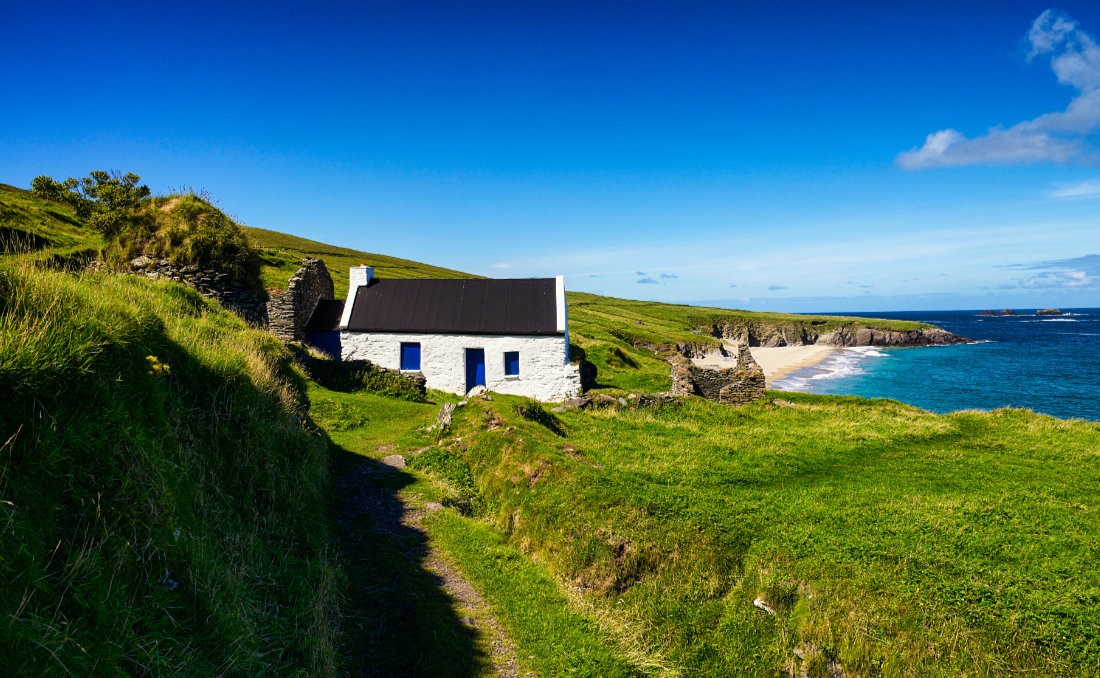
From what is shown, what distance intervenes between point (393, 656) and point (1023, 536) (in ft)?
40.8

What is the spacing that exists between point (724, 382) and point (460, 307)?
17.6m

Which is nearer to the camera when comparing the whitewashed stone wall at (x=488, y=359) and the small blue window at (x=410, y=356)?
the whitewashed stone wall at (x=488, y=359)

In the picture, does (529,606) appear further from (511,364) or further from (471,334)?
(471,334)

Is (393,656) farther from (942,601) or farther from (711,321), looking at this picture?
(711,321)

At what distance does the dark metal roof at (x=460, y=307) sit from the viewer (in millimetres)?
32469

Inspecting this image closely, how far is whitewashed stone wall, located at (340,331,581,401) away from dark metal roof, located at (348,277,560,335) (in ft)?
1.91

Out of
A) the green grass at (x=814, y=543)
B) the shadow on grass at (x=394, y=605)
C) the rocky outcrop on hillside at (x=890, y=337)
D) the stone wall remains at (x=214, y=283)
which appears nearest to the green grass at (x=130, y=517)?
the shadow on grass at (x=394, y=605)

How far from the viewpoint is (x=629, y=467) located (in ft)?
48.0

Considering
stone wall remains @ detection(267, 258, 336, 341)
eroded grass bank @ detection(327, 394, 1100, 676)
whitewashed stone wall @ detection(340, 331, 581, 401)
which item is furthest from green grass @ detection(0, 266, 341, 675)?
stone wall remains @ detection(267, 258, 336, 341)

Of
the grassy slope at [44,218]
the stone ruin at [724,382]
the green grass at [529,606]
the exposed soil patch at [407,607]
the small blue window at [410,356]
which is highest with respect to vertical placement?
the grassy slope at [44,218]

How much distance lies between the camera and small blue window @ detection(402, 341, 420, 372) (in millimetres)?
33375

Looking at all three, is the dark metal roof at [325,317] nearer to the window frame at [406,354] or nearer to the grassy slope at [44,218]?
the window frame at [406,354]

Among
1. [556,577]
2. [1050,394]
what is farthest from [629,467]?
[1050,394]

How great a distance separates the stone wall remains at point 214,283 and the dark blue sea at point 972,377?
195 ft
